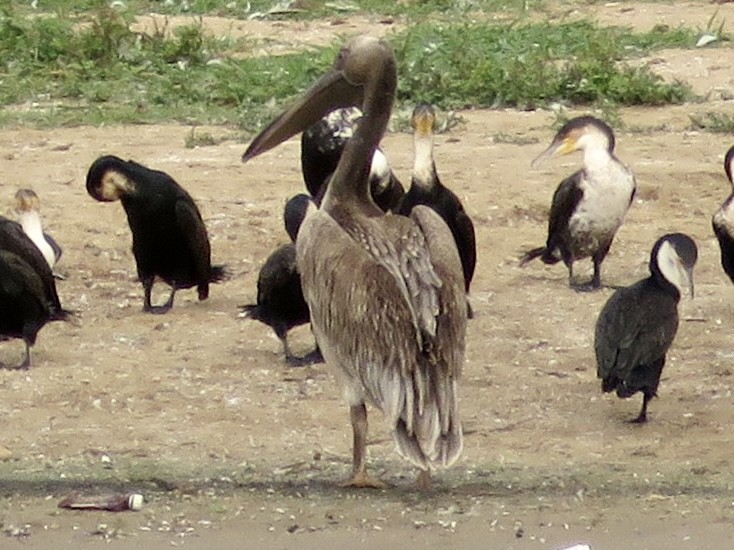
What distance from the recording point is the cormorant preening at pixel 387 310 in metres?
6.72

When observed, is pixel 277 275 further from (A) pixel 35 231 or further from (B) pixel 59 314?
(A) pixel 35 231

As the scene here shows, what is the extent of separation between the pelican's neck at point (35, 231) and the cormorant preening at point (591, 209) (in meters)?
2.30

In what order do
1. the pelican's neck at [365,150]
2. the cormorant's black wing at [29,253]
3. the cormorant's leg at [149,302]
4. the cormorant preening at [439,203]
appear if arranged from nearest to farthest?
the pelican's neck at [365,150], the cormorant's black wing at [29,253], the cormorant preening at [439,203], the cormorant's leg at [149,302]

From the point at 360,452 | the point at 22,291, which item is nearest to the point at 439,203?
the point at 22,291

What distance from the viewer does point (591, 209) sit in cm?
998

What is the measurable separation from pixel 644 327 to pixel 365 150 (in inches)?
53.5

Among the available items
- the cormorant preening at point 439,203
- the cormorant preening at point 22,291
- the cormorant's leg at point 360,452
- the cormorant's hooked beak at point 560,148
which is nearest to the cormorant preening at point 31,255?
the cormorant preening at point 22,291

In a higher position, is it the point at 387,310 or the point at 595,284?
the point at 387,310

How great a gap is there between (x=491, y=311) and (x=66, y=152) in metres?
3.65

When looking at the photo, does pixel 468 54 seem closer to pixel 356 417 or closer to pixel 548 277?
pixel 548 277

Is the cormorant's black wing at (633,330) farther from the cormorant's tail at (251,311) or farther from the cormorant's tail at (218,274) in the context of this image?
the cormorant's tail at (218,274)

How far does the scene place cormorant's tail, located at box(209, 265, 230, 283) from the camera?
9.78 m

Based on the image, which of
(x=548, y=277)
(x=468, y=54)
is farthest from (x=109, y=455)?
(x=468, y=54)

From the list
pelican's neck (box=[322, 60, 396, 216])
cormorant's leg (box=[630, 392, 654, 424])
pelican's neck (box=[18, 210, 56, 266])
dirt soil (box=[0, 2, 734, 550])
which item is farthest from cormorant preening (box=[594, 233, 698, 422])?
pelican's neck (box=[18, 210, 56, 266])
